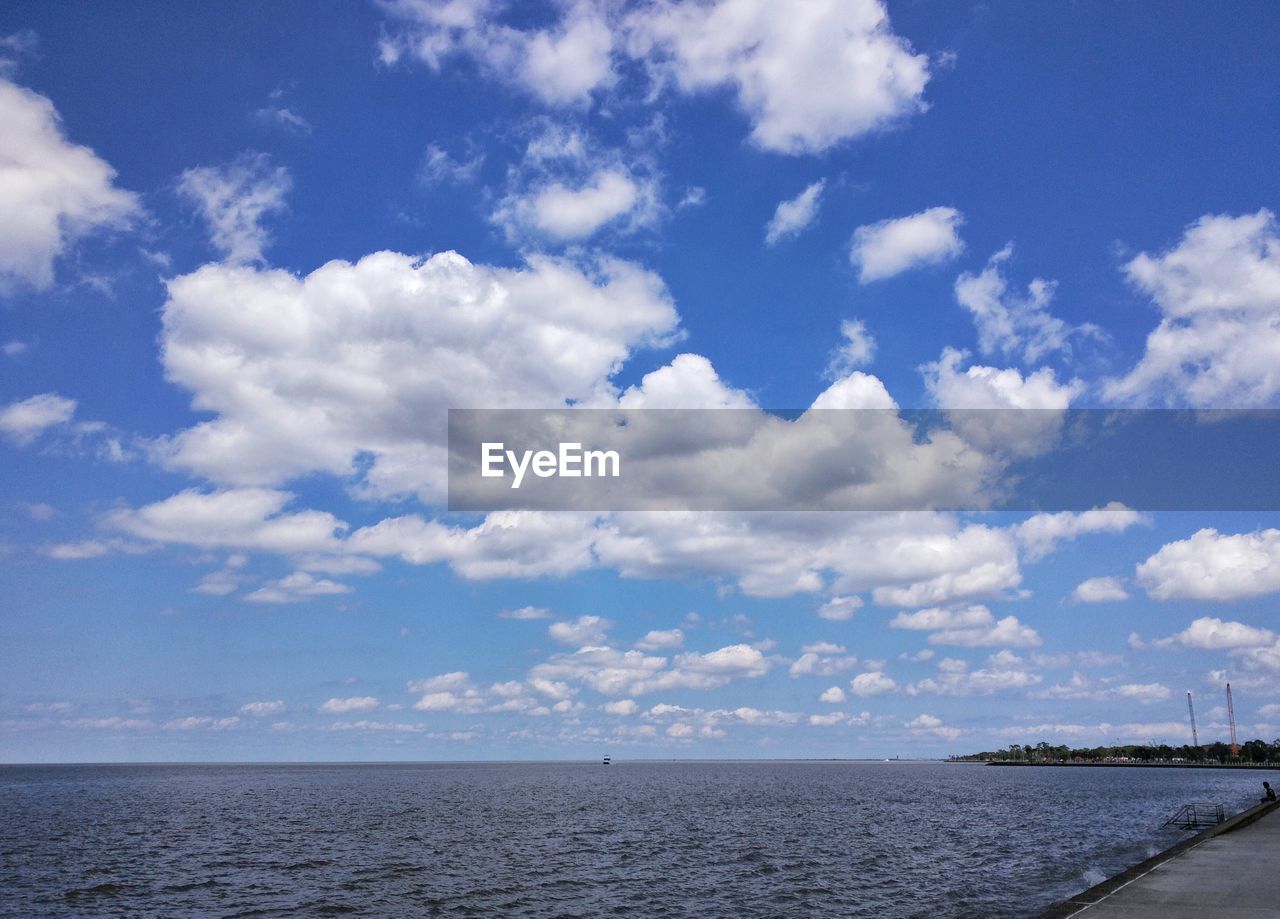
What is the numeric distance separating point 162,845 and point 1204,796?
137257mm

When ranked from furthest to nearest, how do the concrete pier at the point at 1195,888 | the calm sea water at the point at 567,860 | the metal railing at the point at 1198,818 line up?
1. the metal railing at the point at 1198,818
2. the calm sea water at the point at 567,860
3. the concrete pier at the point at 1195,888

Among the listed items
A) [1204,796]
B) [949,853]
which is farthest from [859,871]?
[1204,796]

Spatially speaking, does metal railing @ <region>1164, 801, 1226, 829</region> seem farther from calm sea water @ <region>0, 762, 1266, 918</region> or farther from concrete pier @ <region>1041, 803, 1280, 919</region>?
concrete pier @ <region>1041, 803, 1280, 919</region>

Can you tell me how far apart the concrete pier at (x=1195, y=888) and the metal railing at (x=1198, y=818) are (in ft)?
78.7

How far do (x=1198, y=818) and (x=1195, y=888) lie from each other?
59.9 metres

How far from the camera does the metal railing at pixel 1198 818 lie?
73000 millimetres

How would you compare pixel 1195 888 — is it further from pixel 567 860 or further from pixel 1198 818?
pixel 1198 818

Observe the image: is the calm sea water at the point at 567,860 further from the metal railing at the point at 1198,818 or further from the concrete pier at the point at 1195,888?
the concrete pier at the point at 1195,888

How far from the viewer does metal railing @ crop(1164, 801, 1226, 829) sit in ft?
240

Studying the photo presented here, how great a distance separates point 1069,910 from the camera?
1299 inches

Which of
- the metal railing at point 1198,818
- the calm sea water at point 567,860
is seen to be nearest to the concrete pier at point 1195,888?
the calm sea water at point 567,860

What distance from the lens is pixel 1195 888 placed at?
35875mm

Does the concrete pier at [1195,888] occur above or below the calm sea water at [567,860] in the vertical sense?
above

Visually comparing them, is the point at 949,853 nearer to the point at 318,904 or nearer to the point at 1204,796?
the point at 318,904
